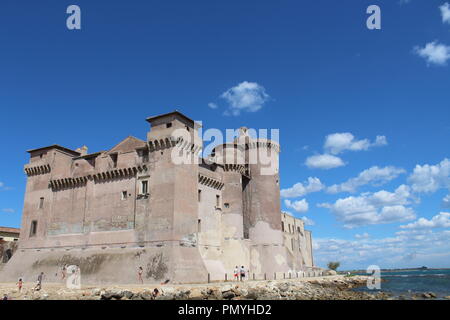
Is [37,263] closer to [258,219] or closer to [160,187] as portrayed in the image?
[160,187]

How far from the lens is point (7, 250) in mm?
41938

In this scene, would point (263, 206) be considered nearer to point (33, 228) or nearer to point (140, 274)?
point (140, 274)

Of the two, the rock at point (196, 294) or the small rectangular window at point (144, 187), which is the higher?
the small rectangular window at point (144, 187)

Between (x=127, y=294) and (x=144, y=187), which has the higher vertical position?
(x=144, y=187)

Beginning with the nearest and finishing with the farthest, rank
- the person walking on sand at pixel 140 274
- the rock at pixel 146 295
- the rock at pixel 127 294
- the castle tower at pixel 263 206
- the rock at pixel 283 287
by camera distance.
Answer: the rock at pixel 146 295, the rock at pixel 127 294, the rock at pixel 283 287, the person walking on sand at pixel 140 274, the castle tower at pixel 263 206

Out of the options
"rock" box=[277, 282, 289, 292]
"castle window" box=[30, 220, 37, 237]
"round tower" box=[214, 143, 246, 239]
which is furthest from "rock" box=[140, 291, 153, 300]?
"castle window" box=[30, 220, 37, 237]

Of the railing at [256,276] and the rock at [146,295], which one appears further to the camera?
the railing at [256,276]

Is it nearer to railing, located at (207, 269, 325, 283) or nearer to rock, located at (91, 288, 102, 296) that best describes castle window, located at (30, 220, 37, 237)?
rock, located at (91, 288, 102, 296)

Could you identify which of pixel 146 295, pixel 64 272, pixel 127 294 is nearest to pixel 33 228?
pixel 64 272

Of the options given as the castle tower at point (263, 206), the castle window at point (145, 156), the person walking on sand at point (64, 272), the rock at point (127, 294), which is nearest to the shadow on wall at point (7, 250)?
the person walking on sand at point (64, 272)

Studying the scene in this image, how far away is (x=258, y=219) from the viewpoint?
40.6m

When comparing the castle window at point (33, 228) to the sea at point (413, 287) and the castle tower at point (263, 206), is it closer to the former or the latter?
the castle tower at point (263, 206)

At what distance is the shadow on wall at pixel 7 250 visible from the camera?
4141 centimetres

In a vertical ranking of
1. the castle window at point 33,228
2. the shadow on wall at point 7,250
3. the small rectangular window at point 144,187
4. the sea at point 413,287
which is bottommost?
the sea at point 413,287
